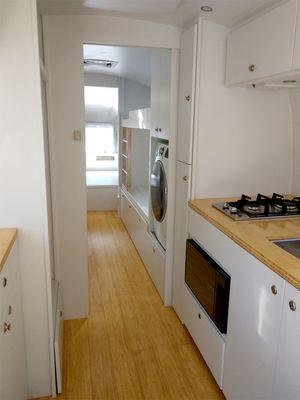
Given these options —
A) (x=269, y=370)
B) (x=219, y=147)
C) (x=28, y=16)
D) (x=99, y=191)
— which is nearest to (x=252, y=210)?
(x=219, y=147)

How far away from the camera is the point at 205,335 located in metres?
2.00

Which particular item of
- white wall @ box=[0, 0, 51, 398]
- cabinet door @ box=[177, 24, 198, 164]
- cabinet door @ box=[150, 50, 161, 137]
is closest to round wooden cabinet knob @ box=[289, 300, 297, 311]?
white wall @ box=[0, 0, 51, 398]

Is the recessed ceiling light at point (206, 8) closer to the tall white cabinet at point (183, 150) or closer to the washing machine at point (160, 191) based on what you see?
the tall white cabinet at point (183, 150)

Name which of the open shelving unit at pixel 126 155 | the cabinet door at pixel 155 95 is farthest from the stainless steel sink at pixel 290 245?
the open shelving unit at pixel 126 155

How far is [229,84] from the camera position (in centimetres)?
213

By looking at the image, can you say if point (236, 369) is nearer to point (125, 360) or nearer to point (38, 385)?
point (125, 360)

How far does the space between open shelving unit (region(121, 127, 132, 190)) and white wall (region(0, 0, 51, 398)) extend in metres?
3.12

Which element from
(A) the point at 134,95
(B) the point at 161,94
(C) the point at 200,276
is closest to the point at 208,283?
(C) the point at 200,276

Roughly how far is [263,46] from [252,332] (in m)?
1.39

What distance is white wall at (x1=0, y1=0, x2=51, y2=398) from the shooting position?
1.46m

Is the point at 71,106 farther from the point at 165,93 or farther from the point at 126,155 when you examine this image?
the point at 126,155

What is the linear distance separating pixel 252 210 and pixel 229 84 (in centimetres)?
81

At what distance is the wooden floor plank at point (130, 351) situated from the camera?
1.89m

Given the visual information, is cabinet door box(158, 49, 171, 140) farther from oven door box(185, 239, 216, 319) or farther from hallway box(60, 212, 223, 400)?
hallway box(60, 212, 223, 400)
